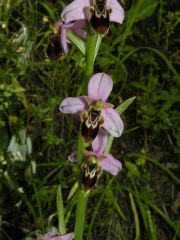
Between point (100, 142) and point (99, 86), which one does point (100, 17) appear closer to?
point (99, 86)

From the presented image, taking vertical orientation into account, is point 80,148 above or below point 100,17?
below

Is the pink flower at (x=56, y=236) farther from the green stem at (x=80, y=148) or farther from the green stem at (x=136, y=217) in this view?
the green stem at (x=136, y=217)

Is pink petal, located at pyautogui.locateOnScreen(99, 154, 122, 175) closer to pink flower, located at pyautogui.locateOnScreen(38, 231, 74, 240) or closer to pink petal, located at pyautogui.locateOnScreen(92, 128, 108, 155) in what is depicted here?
pink petal, located at pyautogui.locateOnScreen(92, 128, 108, 155)

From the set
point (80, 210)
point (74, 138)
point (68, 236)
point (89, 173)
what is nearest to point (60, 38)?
point (89, 173)

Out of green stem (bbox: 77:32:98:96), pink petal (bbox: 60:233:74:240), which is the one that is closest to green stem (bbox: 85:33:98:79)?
green stem (bbox: 77:32:98:96)

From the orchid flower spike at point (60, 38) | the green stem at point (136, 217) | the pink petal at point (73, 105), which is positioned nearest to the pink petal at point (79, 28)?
the orchid flower spike at point (60, 38)

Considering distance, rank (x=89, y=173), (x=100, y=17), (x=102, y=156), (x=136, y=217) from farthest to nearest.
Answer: (x=136, y=217) → (x=102, y=156) → (x=89, y=173) → (x=100, y=17)
